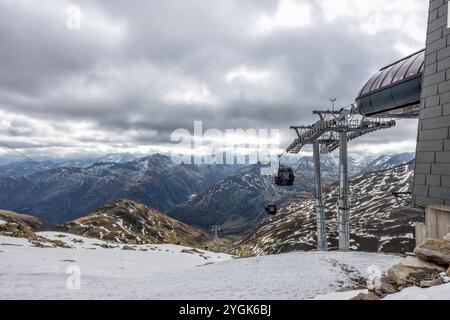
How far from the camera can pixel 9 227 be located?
41.6 m

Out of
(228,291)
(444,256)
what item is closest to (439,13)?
(444,256)

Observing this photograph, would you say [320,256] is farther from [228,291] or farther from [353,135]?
[353,135]

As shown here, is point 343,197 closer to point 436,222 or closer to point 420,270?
point 436,222

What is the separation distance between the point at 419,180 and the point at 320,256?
423 inches

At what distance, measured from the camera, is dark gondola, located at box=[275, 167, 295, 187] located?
3834cm

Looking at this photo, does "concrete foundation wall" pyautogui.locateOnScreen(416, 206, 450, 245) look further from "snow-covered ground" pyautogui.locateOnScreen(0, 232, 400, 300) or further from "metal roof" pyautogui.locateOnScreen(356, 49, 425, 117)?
"metal roof" pyautogui.locateOnScreen(356, 49, 425, 117)

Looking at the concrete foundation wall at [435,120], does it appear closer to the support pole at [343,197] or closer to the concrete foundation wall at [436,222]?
the concrete foundation wall at [436,222]

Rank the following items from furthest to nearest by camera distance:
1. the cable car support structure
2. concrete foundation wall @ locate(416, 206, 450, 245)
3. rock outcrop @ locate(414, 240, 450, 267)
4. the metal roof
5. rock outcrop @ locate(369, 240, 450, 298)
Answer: the cable car support structure
the metal roof
concrete foundation wall @ locate(416, 206, 450, 245)
rock outcrop @ locate(414, 240, 450, 267)
rock outcrop @ locate(369, 240, 450, 298)

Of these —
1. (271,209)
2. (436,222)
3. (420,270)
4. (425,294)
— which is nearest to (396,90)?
(436,222)

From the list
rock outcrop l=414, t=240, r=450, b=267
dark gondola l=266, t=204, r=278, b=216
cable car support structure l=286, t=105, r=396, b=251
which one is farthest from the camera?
dark gondola l=266, t=204, r=278, b=216

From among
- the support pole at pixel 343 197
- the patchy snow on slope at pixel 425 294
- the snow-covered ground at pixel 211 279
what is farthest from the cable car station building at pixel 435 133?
the support pole at pixel 343 197

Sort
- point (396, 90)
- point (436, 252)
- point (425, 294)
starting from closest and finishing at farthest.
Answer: point (425, 294), point (436, 252), point (396, 90)

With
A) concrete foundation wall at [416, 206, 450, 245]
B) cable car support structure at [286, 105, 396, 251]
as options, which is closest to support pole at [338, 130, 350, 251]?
cable car support structure at [286, 105, 396, 251]

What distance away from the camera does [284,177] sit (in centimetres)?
3844
